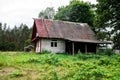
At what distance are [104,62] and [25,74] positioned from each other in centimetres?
699

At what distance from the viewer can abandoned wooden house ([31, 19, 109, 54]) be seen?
103ft

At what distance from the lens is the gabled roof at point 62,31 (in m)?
31.3

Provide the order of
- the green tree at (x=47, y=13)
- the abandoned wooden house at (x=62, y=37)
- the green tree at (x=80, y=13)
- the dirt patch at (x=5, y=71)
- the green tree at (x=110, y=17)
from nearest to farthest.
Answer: the dirt patch at (x=5, y=71) < the green tree at (x=110, y=17) < the abandoned wooden house at (x=62, y=37) < the green tree at (x=80, y=13) < the green tree at (x=47, y=13)

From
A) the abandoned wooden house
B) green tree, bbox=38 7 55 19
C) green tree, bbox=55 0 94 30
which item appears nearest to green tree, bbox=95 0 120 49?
the abandoned wooden house

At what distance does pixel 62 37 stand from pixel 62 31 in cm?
154

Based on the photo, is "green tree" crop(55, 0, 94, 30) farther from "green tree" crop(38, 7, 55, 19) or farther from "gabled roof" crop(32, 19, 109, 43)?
"green tree" crop(38, 7, 55, 19)

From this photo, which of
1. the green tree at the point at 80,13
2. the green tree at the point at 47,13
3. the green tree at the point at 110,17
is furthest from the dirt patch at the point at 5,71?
the green tree at the point at 47,13

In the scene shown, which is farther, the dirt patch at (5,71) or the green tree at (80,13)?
the green tree at (80,13)

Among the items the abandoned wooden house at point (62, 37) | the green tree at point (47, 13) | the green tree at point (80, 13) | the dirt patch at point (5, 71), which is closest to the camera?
the dirt patch at point (5, 71)

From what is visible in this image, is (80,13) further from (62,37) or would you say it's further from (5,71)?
(5,71)

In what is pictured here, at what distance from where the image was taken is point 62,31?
33000 millimetres

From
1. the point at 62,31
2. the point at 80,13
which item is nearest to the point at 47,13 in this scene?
the point at 80,13

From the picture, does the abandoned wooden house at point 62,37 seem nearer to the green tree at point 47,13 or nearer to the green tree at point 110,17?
the green tree at point 110,17

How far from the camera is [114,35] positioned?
27969mm
